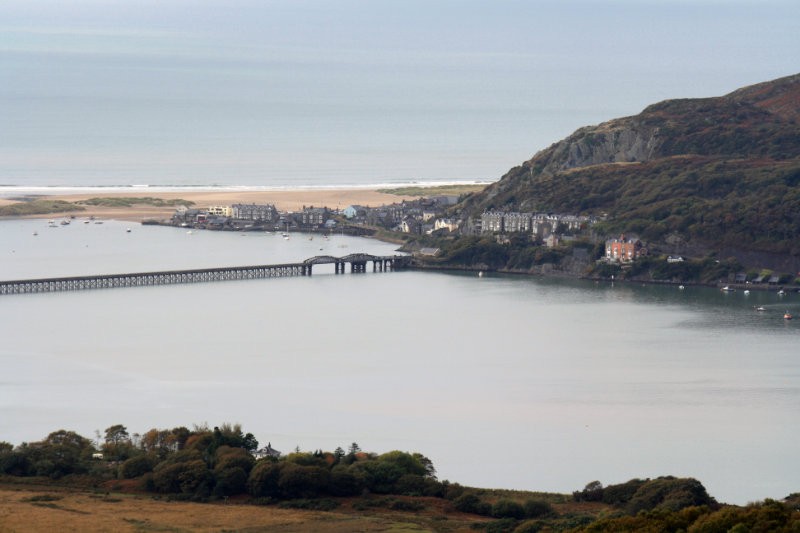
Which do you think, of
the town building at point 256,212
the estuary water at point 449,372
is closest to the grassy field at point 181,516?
the estuary water at point 449,372

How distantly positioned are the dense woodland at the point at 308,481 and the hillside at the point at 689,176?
3087 centimetres

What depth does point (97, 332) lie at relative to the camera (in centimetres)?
3966

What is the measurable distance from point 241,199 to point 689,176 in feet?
81.1

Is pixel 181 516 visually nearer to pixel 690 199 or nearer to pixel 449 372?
pixel 449 372

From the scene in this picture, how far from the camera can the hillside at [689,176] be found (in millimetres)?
56438

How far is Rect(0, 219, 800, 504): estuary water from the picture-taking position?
2805cm

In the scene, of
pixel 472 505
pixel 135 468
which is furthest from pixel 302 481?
pixel 135 468

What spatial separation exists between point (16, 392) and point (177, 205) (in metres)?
46.5

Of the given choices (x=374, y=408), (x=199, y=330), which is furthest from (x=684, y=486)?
(x=199, y=330)

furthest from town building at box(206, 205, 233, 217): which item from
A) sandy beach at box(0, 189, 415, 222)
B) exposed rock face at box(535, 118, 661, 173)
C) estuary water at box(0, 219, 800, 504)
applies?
estuary water at box(0, 219, 800, 504)

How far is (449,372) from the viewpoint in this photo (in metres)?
34.8

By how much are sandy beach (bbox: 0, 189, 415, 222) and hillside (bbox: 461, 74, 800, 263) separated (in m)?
11.5

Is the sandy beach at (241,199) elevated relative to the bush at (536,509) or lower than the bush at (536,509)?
elevated

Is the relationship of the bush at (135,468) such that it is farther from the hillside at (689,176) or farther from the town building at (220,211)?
the town building at (220,211)
